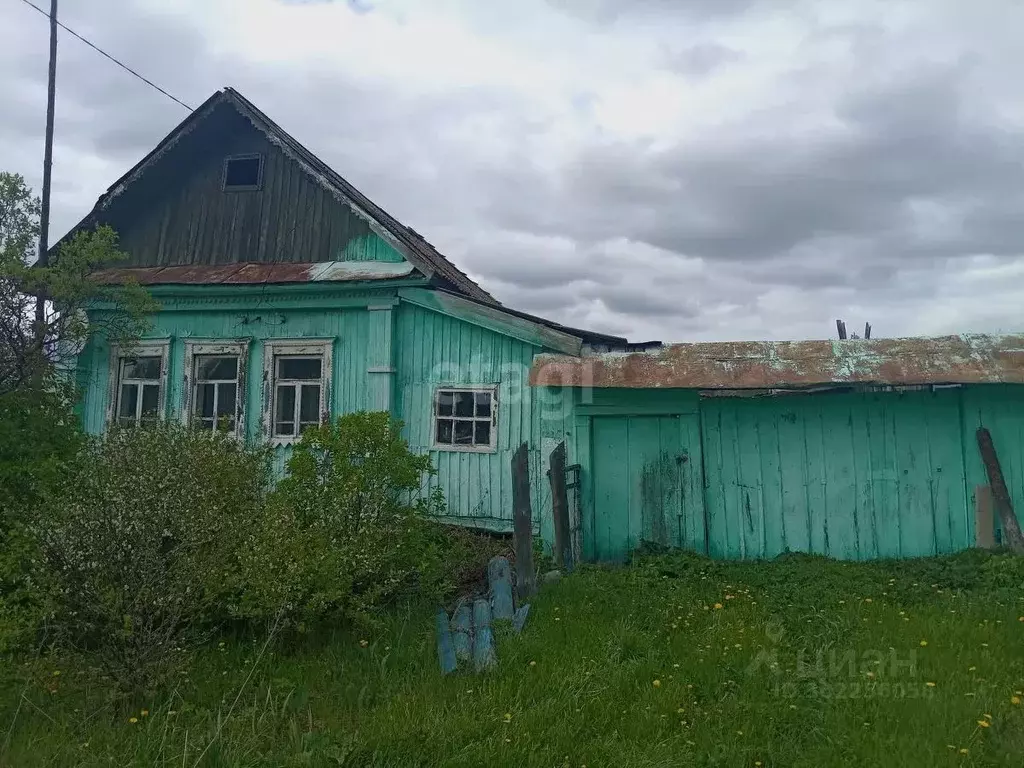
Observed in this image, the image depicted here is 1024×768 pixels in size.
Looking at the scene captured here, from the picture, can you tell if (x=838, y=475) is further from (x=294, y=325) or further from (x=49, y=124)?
(x=49, y=124)

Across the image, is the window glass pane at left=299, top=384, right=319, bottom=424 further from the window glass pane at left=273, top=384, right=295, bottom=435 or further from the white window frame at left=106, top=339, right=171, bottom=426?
the white window frame at left=106, top=339, right=171, bottom=426

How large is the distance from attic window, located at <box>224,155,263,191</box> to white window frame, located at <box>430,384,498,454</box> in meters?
4.49

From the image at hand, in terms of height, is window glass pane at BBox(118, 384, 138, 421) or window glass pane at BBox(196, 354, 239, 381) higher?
window glass pane at BBox(196, 354, 239, 381)

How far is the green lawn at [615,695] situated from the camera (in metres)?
3.31

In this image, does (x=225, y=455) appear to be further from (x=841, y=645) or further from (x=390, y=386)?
(x=841, y=645)

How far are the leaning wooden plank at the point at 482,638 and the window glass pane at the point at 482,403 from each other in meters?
3.73

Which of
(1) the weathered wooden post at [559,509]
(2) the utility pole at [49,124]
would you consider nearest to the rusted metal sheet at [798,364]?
(1) the weathered wooden post at [559,509]

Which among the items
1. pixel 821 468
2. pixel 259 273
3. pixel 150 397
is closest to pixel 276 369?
pixel 259 273

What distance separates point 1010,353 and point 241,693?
671 cm

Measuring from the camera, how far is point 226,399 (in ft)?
31.0

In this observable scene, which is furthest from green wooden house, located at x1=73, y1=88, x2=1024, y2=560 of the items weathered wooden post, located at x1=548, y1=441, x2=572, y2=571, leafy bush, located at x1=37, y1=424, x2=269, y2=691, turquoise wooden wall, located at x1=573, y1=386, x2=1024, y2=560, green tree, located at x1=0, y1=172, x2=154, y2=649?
leafy bush, located at x1=37, y1=424, x2=269, y2=691

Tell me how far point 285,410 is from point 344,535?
4.60 meters

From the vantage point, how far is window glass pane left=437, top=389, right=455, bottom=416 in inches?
330

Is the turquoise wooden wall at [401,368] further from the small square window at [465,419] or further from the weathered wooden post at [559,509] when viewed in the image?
the weathered wooden post at [559,509]
